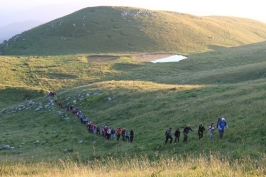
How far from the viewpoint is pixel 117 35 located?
397 feet

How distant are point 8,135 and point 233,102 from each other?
26091 millimetres

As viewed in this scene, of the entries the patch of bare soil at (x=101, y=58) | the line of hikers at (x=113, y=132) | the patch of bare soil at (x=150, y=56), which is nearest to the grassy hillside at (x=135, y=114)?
the line of hikers at (x=113, y=132)

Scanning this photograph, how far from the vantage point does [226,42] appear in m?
138

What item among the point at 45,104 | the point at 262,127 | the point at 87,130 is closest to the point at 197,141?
the point at 262,127

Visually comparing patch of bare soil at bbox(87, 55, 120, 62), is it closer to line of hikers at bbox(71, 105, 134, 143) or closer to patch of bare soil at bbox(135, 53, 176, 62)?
patch of bare soil at bbox(135, 53, 176, 62)

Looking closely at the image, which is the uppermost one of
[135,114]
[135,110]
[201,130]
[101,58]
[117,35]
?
[117,35]

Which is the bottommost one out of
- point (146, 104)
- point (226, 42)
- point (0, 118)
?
point (0, 118)

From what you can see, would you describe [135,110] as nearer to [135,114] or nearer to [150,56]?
[135,114]

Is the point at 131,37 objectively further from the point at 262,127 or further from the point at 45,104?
the point at 262,127

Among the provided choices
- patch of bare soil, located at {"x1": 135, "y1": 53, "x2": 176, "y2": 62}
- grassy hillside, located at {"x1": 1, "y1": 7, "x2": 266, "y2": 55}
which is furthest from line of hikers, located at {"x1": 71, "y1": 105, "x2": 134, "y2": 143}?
grassy hillside, located at {"x1": 1, "y1": 7, "x2": 266, "y2": 55}

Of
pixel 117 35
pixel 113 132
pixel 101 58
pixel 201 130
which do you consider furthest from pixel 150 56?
pixel 201 130

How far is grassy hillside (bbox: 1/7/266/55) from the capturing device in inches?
4397

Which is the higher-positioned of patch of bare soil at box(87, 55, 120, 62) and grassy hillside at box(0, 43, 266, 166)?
patch of bare soil at box(87, 55, 120, 62)

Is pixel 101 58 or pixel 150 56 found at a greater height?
pixel 150 56
